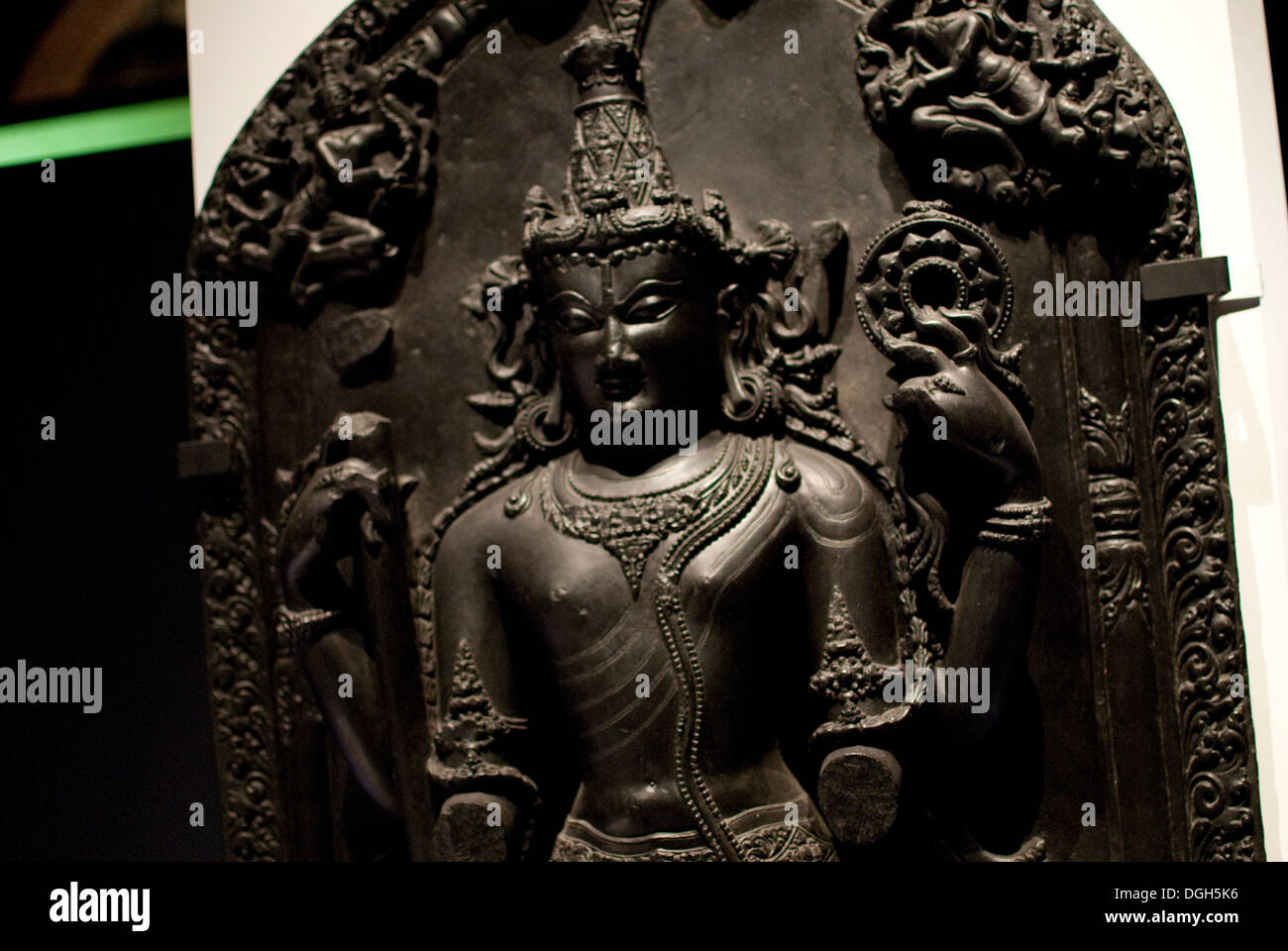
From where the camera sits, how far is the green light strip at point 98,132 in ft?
11.7

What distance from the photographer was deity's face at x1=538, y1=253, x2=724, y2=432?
9.20 feet

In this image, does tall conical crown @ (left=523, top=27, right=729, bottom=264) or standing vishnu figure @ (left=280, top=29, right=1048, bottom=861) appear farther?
tall conical crown @ (left=523, top=27, right=729, bottom=264)

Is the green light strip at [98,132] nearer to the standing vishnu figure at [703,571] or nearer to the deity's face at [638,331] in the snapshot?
the standing vishnu figure at [703,571]

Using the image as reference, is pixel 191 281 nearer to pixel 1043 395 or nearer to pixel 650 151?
pixel 650 151

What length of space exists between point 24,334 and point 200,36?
0.98 meters

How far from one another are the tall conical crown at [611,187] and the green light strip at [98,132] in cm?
123

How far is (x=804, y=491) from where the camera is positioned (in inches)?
110

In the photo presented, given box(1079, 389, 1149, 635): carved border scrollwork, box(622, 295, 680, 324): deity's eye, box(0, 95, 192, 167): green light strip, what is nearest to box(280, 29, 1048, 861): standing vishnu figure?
box(622, 295, 680, 324): deity's eye

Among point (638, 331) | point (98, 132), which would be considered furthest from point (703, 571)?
point (98, 132)

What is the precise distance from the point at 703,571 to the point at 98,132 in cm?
213

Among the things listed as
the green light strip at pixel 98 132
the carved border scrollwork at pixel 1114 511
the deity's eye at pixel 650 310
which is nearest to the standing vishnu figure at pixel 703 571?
the deity's eye at pixel 650 310

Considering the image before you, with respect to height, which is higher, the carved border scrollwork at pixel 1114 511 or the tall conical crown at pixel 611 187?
the tall conical crown at pixel 611 187

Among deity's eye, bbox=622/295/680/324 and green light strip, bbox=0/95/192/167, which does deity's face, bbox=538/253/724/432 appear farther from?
green light strip, bbox=0/95/192/167

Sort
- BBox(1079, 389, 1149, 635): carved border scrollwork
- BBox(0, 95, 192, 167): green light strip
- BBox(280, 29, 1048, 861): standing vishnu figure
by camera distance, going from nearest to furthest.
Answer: BBox(280, 29, 1048, 861): standing vishnu figure < BBox(1079, 389, 1149, 635): carved border scrollwork < BBox(0, 95, 192, 167): green light strip
